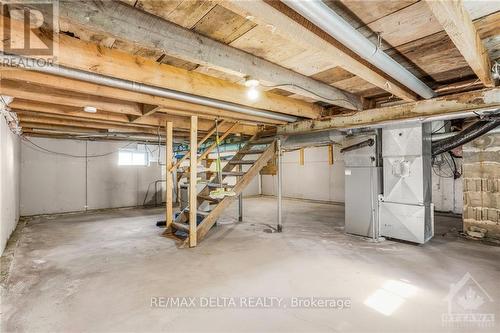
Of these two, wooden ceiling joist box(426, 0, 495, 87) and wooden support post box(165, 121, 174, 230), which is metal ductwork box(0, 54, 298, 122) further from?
wooden ceiling joist box(426, 0, 495, 87)

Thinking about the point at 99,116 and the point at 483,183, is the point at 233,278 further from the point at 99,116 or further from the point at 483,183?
the point at 483,183

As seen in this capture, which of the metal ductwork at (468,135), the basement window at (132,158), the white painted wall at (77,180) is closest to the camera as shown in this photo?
the metal ductwork at (468,135)

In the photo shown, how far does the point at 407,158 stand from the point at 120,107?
4009 millimetres

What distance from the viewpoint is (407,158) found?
365cm

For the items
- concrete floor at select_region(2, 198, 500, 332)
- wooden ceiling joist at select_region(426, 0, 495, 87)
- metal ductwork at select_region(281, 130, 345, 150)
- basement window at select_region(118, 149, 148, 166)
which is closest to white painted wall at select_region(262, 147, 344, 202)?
concrete floor at select_region(2, 198, 500, 332)

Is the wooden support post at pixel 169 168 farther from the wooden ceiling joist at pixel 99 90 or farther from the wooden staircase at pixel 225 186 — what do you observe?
the wooden ceiling joist at pixel 99 90

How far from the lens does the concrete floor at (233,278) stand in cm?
186

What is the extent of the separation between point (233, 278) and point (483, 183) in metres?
4.16

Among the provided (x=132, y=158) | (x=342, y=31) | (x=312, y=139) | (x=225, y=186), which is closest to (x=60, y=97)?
(x=225, y=186)

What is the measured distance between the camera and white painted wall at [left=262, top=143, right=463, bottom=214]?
641 centimetres

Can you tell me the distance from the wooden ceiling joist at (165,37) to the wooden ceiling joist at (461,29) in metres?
1.20

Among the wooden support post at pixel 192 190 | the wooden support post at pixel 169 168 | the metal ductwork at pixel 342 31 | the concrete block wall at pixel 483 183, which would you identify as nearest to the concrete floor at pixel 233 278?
the wooden support post at pixel 192 190

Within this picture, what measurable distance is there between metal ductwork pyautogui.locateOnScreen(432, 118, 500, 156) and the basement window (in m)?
7.24

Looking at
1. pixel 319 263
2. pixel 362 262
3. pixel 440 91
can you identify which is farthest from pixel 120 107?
pixel 440 91
